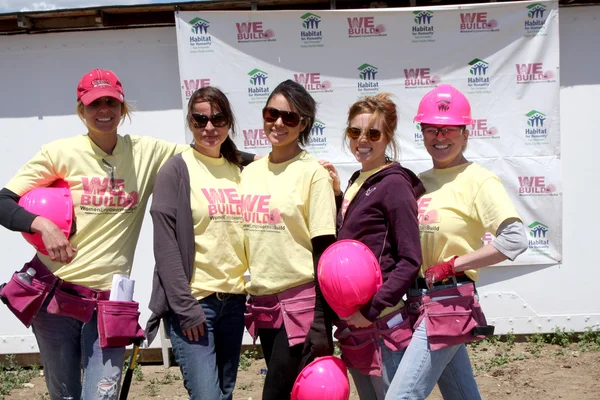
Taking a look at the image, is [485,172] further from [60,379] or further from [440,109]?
[60,379]

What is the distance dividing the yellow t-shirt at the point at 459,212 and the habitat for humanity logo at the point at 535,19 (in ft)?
10.1

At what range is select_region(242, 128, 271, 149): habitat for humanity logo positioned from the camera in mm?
5668

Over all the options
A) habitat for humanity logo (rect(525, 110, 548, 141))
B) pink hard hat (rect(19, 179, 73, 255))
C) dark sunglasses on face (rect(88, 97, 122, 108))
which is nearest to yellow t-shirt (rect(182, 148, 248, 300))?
dark sunglasses on face (rect(88, 97, 122, 108))

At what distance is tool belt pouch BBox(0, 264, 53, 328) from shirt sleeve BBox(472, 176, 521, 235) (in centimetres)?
201

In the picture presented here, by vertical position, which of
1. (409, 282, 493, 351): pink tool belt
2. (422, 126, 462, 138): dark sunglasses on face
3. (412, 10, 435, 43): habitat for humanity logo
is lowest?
(409, 282, 493, 351): pink tool belt

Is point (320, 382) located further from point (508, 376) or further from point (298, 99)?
point (508, 376)

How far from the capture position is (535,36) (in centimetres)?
554

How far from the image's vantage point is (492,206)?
9.10ft

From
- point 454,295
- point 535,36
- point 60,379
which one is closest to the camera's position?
point 454,295

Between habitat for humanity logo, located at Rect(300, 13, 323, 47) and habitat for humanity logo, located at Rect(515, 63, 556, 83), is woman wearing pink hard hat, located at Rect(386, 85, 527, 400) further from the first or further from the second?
habitat for humanity logo, located at Rect(515, 63, 556, 83)

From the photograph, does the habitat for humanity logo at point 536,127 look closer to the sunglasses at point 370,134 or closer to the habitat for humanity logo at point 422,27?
the habitat for humanity logo at point 422,27

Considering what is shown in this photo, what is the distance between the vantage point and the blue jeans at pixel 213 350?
9.75ft

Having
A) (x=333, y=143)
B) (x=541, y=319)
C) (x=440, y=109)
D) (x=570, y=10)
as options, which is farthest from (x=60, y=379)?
(x=570, y=10)

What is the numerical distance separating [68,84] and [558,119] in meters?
4.29
